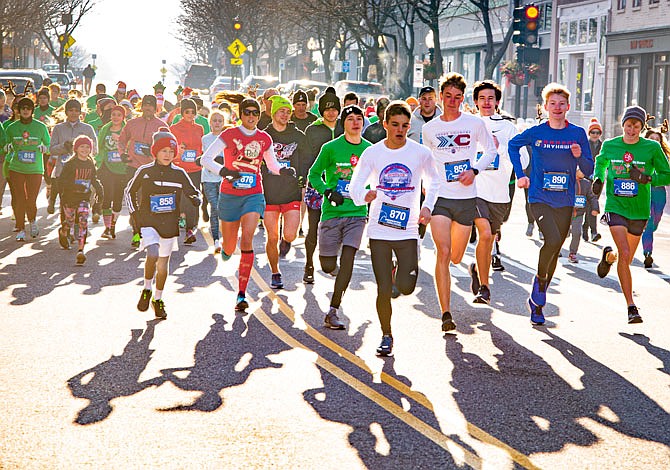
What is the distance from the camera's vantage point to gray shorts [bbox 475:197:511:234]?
11320mm

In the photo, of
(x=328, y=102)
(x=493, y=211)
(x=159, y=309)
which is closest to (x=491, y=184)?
(x=493, y=211)

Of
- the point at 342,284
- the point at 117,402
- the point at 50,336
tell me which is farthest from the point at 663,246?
the point at 117,402

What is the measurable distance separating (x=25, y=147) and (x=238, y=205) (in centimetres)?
587

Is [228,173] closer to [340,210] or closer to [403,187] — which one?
[340,210]

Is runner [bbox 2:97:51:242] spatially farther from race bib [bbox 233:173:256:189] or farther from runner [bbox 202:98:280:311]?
race bib [bbox 233:173:256:189]

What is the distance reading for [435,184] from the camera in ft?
28.5

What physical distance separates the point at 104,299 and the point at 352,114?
3000mm

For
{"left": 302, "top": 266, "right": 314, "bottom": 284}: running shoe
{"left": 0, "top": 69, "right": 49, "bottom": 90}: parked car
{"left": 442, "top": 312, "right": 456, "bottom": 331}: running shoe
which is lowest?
{"left": 302, "top": 266, "right": 314, "bottom": 284}: running shoe

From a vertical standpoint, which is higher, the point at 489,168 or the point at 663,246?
the point at 489,168

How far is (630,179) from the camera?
412 inches

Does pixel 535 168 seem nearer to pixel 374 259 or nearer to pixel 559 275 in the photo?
pixel 374 259

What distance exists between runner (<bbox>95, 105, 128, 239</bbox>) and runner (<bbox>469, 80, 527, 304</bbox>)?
19.5ft

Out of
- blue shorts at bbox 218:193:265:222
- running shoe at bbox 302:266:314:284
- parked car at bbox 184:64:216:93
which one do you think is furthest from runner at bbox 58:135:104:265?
parked car at bbox 184:64:216:93

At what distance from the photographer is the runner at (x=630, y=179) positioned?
34.2 ft
